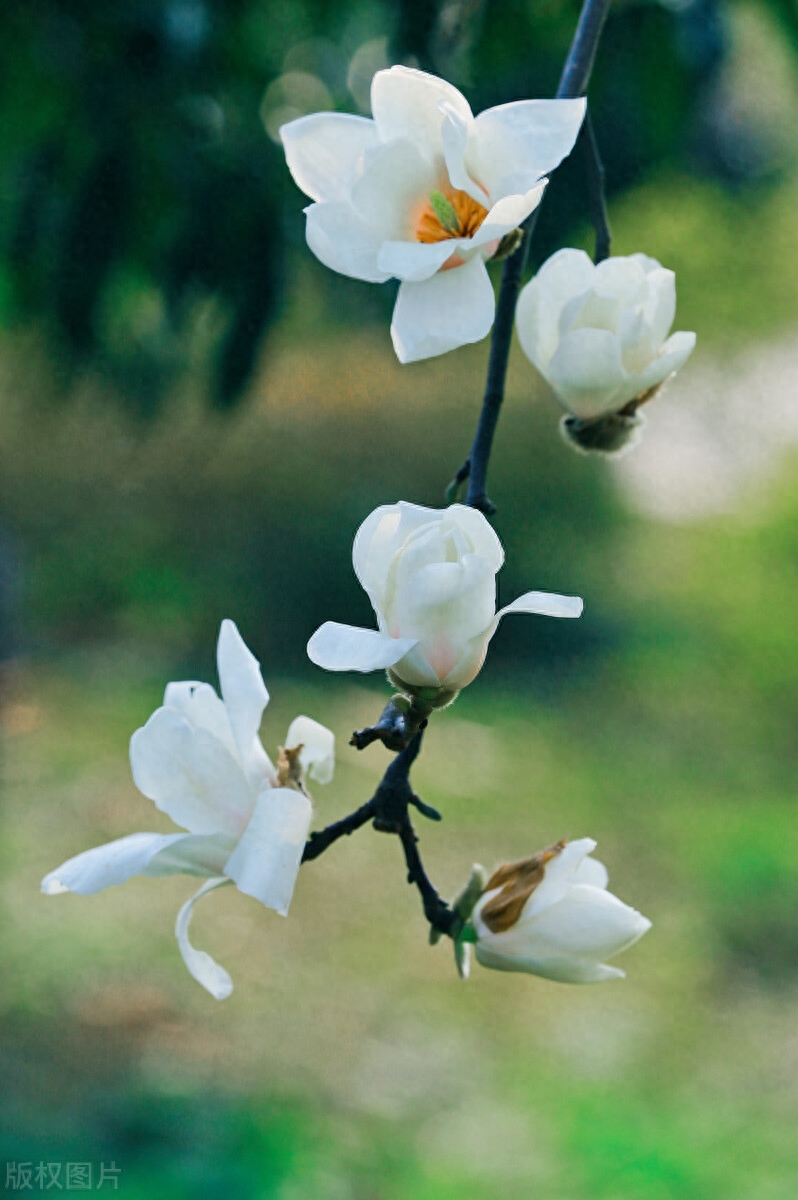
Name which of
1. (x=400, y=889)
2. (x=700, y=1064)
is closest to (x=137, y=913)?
(x=400, y=889)

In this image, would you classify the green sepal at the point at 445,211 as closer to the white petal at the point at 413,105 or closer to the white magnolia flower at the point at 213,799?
the white petal at the point at 413,105

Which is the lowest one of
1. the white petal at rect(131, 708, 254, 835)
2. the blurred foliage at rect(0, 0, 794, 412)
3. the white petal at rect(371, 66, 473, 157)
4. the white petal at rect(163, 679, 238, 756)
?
the white petal at rect(131, 708, 254, 835)

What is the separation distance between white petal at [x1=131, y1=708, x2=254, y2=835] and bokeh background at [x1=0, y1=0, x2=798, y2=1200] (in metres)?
0.61

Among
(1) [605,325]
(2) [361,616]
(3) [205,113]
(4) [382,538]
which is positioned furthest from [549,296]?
(2) [361,616]

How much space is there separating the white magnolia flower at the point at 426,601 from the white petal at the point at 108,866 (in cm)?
8

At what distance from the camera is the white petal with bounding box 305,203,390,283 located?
32 cm

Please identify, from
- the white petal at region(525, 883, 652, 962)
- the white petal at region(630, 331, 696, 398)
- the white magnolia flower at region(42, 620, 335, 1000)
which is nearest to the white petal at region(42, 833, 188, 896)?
the white magnolia flower at region(42, 620, 335, 1000)

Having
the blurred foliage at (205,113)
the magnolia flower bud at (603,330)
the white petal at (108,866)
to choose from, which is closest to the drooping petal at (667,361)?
the magnolia flower bud at (603,330)

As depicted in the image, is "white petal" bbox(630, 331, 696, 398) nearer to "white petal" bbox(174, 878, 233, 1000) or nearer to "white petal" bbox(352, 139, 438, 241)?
"white petal" bbox(352, 139, 438, 241)

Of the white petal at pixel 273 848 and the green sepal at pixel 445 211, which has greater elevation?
the green sepal at pixel 445 211

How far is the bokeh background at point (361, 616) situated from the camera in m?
0.90

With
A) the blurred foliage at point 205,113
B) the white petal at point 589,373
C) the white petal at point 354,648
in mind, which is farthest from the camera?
the blurred foliage at point 205,113

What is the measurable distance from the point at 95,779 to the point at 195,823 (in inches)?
55.0

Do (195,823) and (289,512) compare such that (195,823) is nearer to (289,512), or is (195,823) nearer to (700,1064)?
(700,1064)
